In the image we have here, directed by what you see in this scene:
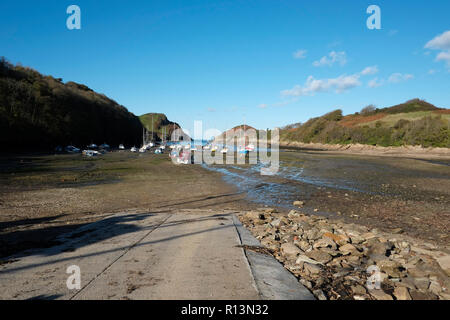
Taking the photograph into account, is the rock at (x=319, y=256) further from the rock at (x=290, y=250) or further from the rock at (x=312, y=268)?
the rock at (x=312, y=268)

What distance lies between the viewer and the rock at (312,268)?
16.9 ft

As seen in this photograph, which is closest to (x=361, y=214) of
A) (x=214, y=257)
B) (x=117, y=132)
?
(x=214, y=257)

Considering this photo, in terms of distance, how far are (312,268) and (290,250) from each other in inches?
38.5

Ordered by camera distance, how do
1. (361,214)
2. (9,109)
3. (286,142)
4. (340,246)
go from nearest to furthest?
(340,246)
(361,214)
(9,109)
(286,142)

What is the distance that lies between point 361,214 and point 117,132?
98.4 meters

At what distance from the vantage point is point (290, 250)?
6.17 metres

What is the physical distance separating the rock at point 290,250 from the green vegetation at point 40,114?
50.4 m

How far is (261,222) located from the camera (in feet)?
29.4

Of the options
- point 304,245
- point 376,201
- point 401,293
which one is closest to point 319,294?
point 401,293

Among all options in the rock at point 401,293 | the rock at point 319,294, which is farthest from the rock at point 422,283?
the rock at point 319,294

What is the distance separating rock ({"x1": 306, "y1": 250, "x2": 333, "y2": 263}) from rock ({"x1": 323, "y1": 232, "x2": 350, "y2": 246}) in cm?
114

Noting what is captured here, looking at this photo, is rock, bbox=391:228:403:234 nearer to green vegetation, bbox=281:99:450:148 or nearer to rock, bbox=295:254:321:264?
rock, bbox=295:254:321:264
